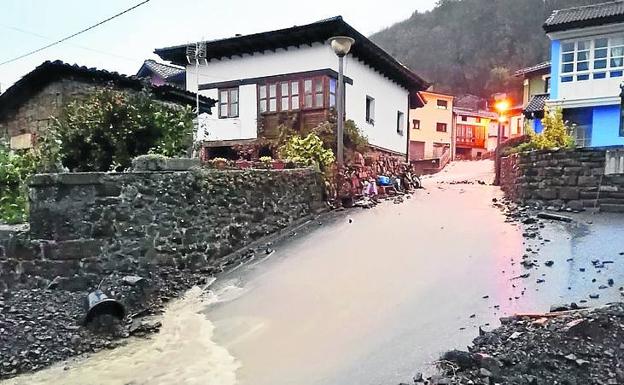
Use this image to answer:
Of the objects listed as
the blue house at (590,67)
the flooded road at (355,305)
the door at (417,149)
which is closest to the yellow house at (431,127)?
the door at (417,149)

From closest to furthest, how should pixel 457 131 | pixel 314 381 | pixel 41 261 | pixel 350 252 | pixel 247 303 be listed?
pixel 314 381 < pixel 247 303 < pixel 41 261 < pixel 350 252 < pixel 457 131

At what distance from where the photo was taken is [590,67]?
66.3 ft

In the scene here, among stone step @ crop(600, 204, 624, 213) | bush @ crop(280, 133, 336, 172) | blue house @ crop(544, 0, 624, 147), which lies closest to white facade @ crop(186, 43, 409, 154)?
bush @ crop(280, 133, 336, 172)

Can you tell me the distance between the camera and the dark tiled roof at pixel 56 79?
438 inches

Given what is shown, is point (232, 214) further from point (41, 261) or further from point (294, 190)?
point (41, 261)

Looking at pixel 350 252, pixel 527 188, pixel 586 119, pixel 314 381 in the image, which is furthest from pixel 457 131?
pixel 314 381

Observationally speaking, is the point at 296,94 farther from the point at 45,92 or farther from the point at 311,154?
the point at 45,92

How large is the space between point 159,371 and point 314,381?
1594 mm

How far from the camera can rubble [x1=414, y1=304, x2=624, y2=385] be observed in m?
3.59

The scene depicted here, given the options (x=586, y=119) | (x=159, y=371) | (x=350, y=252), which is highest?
(x=586, y=119)

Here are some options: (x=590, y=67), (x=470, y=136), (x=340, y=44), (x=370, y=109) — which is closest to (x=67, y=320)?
(x=340, y=44)

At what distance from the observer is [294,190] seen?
10.6 meters

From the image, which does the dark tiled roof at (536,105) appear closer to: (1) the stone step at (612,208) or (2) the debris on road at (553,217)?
(1) the stone step at (612,208)

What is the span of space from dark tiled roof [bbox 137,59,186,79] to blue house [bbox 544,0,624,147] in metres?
15.4
